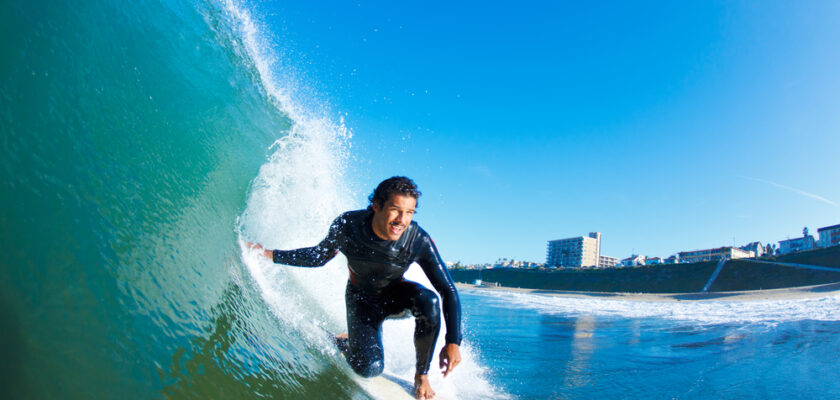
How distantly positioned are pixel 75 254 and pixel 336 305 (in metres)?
3.52

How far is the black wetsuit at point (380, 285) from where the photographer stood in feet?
8.98

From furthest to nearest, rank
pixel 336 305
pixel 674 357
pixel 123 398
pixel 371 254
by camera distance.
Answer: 1. pixel 336 305
2. pixel 674 357
3. pixel 371 254
4. pixel 123 398

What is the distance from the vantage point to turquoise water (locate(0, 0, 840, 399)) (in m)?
1.58

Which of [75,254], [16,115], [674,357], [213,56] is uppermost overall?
[213,56]

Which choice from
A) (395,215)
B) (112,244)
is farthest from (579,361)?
(112,244)

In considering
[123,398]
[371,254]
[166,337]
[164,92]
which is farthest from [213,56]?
[123,398]

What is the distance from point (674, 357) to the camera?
4.58 metres

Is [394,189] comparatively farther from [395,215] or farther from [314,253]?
[314,253]

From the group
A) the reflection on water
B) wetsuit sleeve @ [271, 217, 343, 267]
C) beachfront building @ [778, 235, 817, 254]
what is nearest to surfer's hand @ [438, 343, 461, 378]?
wetsuit sleeve @ [271, 217, 343, 267]

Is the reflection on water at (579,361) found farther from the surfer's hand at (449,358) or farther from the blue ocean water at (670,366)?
the surfer's hand at (449,358)

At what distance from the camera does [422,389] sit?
9.07 feet

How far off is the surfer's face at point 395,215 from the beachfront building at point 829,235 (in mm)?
122206

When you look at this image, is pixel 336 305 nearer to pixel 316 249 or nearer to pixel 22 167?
pixel 316 249

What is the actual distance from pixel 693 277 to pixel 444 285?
60.6 metres
